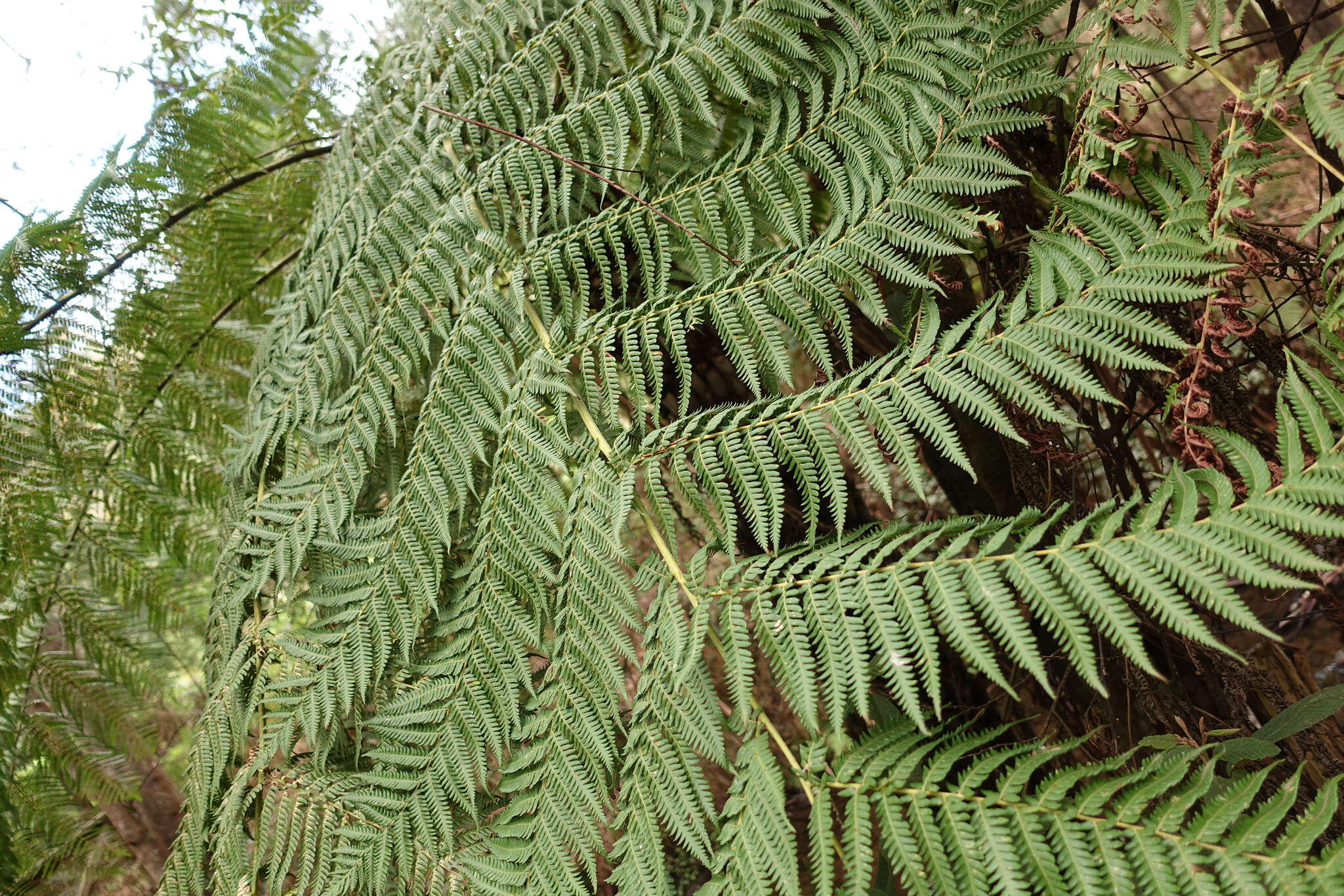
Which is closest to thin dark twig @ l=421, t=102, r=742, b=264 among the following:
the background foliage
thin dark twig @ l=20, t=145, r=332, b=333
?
the background foliage

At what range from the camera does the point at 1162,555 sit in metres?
0.81

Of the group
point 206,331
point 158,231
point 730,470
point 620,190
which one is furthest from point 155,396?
point 730,470

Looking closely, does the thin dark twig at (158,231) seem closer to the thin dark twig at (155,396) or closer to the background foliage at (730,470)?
the background foliage at (730,470)

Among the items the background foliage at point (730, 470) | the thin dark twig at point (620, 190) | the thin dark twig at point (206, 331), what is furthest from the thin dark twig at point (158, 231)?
the thin dark twig at point (620, 190)

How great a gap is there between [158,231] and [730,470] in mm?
1899

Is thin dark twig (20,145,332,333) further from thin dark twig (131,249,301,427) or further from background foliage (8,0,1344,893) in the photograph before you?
thin dark twig (131,249,301,427)

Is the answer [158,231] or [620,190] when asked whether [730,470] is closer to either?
[620,190]

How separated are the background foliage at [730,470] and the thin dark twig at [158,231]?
0.01 metres

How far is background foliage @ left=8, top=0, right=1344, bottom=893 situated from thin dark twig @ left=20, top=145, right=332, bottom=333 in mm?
14

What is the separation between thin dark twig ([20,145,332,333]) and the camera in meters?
2.10

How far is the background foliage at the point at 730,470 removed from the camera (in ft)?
2.91

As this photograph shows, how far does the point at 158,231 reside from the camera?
7.05ft

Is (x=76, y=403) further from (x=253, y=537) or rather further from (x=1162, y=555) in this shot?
(x=1162, y=555)

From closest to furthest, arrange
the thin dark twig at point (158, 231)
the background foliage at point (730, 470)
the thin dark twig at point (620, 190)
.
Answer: the background foliage at point (730, 470) → the thin dark twig at point (620, 190) → the thin dark twig at point (158, 231)
